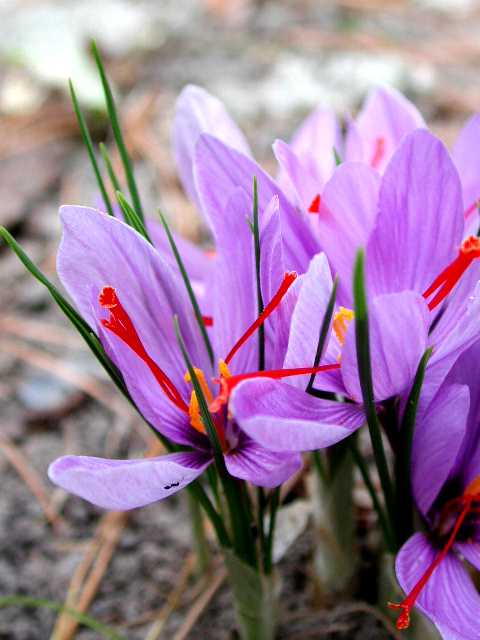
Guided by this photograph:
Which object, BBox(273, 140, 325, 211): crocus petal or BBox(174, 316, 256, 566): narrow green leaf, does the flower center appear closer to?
BBox(174, 316, 256, 566): narrow green leaf

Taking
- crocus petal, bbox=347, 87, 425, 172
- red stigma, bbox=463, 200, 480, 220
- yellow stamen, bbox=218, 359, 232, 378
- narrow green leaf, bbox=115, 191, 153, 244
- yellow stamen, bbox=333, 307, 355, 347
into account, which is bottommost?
yellow stamen, bbox=218, 359, 232, 378

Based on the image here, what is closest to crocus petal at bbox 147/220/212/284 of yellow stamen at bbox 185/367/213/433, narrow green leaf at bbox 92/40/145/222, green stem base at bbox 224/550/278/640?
narrow green leaf at bbox 92/40/145/222

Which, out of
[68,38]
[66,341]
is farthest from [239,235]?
[68,38]

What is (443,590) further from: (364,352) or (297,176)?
(297,176)

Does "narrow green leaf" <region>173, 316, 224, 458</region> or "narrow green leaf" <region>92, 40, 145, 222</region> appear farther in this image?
"narrow green leaf" <region>92, 40, 145, 222</region>

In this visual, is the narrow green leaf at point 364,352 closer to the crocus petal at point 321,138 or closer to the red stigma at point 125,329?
the red stigma at point 125,329

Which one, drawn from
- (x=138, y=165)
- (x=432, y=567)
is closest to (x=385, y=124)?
(x=432, y=567)

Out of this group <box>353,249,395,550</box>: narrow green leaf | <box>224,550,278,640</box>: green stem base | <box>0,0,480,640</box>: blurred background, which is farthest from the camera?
<box>0,0,480,640</box>: blurred background

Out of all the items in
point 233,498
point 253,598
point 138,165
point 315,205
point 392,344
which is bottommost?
point 253,598

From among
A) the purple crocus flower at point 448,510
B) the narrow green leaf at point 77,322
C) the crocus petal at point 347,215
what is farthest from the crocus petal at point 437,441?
the narrow green leaf at point 77,322
